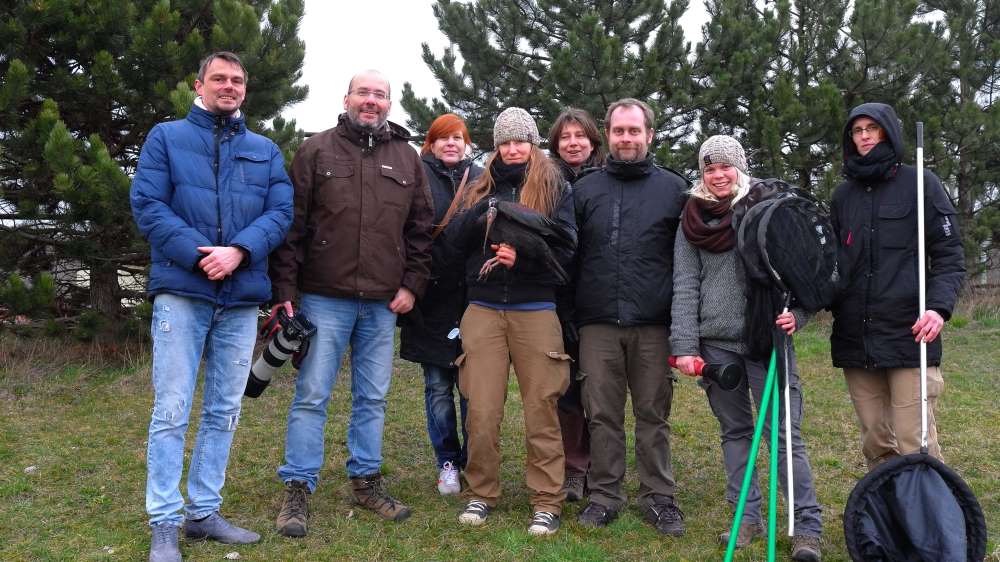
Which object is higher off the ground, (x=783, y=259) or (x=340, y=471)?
(x=783, y=259)

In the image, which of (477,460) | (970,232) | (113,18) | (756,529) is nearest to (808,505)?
(756,529)

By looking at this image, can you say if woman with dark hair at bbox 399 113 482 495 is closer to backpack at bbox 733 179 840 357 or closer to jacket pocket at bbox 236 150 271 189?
jacket pocket at bbox 236 150 271 189

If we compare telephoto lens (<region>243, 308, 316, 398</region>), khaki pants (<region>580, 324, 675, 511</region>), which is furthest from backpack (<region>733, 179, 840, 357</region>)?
telephoto lens (<region>243, 308, 316, 398</region>)

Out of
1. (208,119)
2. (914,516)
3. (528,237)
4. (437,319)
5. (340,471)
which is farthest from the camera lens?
(340,471)

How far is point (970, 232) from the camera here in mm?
11031

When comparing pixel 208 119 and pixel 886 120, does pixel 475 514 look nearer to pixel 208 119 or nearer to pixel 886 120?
pixel 208 119

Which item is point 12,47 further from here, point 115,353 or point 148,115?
point 115,353

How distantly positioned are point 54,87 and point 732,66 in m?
7.81

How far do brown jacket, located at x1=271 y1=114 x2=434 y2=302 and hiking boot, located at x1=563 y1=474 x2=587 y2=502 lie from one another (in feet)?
4.49

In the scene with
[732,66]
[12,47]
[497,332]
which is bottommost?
[497,332]

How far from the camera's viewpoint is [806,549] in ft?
11.4

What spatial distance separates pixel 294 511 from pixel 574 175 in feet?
7.29

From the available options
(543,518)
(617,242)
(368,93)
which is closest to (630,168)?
(617,242)

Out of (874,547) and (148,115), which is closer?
(874,547)
